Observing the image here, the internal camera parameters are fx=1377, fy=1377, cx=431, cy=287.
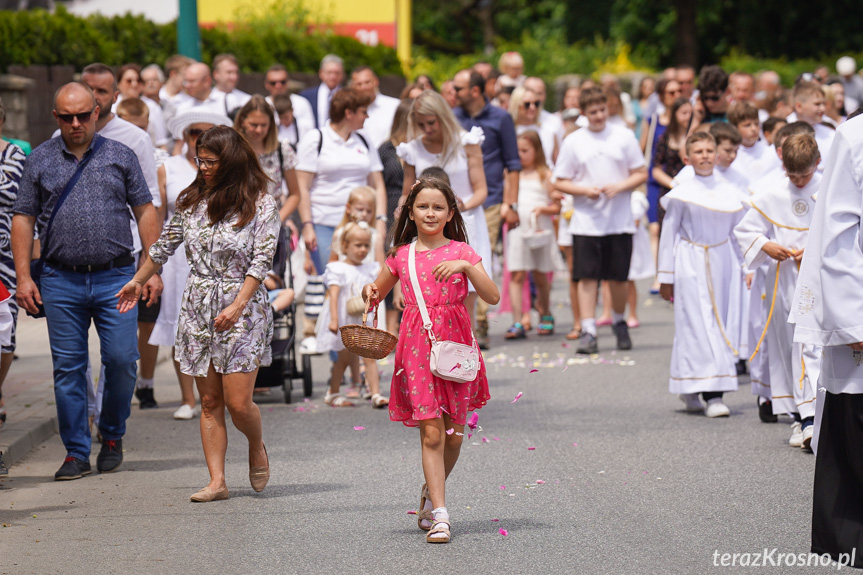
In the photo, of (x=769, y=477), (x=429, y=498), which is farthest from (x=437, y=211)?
(x=769, y=477)

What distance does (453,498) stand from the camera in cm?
715

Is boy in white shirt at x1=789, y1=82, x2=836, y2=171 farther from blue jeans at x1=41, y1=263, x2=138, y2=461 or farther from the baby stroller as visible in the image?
blue jeans at x1=41, y1=263, x2=138, y2=461

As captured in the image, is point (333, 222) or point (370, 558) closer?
point (370, 558)

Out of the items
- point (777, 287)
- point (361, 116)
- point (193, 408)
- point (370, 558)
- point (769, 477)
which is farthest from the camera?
point (361, 116)

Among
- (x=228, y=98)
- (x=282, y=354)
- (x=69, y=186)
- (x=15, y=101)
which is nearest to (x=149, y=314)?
(x=282, y=354)

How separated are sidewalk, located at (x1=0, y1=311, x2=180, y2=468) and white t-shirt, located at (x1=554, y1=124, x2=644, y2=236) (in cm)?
399

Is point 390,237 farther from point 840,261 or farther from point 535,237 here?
point 535,237

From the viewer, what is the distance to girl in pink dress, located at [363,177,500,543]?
20.8ft

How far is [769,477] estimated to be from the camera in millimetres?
7504

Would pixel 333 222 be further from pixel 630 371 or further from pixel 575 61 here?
pixel 575 61

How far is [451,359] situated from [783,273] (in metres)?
3.10

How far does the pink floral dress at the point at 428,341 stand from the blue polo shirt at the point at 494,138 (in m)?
5.58

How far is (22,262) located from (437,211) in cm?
254

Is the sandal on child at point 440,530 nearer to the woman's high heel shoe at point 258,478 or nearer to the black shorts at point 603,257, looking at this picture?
the woman's high heel shoe at point 258,478
